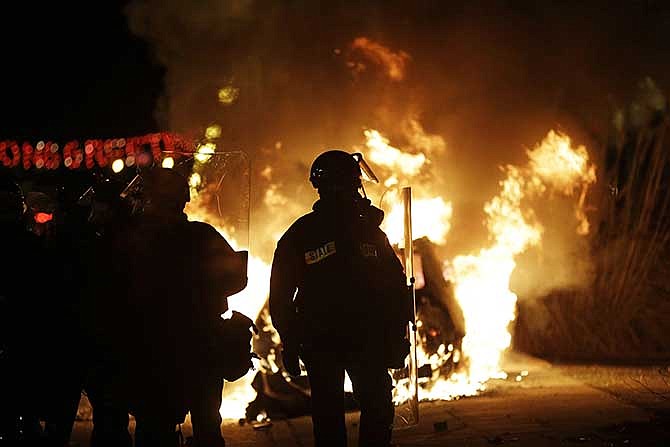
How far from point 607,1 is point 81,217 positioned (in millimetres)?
8295

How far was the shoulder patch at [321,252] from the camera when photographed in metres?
4.63

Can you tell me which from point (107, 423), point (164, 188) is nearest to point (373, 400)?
point (107, 423)

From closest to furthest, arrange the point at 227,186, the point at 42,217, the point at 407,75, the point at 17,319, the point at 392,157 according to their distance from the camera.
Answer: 1. the point at 17,319
2. the point at 42,217
3. the point at 227,186
4. the point at 392,157
5. the point at 407,75

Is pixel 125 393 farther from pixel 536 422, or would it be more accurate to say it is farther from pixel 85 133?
pixel 85 133

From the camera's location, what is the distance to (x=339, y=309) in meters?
4.55

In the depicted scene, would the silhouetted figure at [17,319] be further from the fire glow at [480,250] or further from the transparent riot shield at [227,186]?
the transparent riot shield at [227,186]

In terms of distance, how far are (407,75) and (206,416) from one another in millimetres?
7450

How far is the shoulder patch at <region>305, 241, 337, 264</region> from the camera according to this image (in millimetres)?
4633

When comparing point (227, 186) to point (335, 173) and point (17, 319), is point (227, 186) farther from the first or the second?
point (335, 173)

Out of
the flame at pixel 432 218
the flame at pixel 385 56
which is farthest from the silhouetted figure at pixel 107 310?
the flame at pixel 385 56

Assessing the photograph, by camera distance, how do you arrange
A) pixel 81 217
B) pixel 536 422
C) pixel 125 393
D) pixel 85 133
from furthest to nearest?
pixel 85 133 < pixel 536 422 < pixel 81 217 < pixel 125 393

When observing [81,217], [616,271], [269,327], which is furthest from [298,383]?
[616,271]

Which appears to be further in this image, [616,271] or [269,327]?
[616,271]

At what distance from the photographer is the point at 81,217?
6266 millimetres
